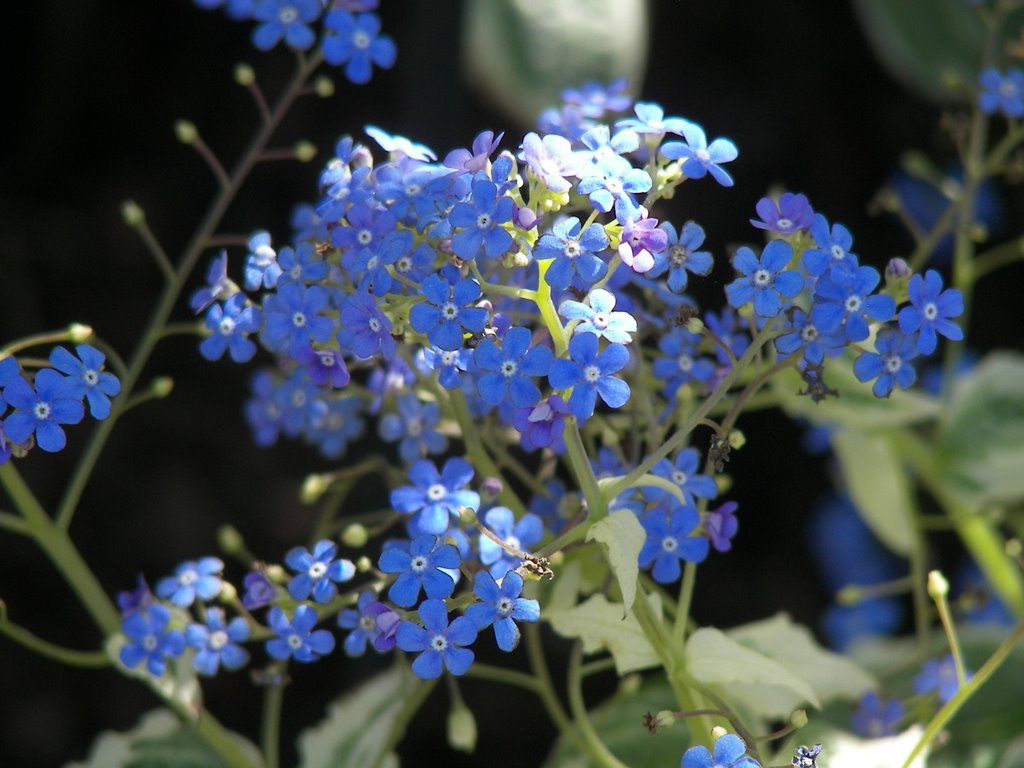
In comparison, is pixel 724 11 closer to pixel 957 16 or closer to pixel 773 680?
pixel 957 16

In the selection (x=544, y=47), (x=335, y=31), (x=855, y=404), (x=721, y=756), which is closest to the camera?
(x=721, y=756)

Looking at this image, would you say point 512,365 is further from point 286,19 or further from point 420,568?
point 286,19

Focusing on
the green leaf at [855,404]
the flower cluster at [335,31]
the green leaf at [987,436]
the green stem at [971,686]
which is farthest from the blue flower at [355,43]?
the green leaf at [987,436]

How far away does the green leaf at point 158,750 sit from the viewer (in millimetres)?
959

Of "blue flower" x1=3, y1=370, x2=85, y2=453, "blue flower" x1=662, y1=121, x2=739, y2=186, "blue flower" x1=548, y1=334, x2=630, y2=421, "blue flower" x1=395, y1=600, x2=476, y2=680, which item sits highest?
"blue flower" x1=662, y1=121, x2=739, y2=186

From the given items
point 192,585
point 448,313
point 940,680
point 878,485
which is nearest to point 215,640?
point 192,585

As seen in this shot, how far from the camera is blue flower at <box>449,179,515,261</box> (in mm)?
653

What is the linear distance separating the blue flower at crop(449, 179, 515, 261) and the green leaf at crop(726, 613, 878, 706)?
413mm

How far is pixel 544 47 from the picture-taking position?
125cm

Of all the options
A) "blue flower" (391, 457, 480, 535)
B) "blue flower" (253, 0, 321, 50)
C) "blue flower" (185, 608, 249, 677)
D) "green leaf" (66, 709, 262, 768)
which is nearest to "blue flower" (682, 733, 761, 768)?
"blue flower" (391, 457, 480, 535)

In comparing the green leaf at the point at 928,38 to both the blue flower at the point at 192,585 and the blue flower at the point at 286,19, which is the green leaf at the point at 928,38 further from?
the blue flower at the point at 192,585

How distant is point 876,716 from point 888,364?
1.22 ft

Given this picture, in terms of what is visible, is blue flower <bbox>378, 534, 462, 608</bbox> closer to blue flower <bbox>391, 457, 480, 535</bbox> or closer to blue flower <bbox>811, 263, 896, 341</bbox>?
blue flower <bbox>391, 457, 480, 535</bbox>

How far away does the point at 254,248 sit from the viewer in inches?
30.5
